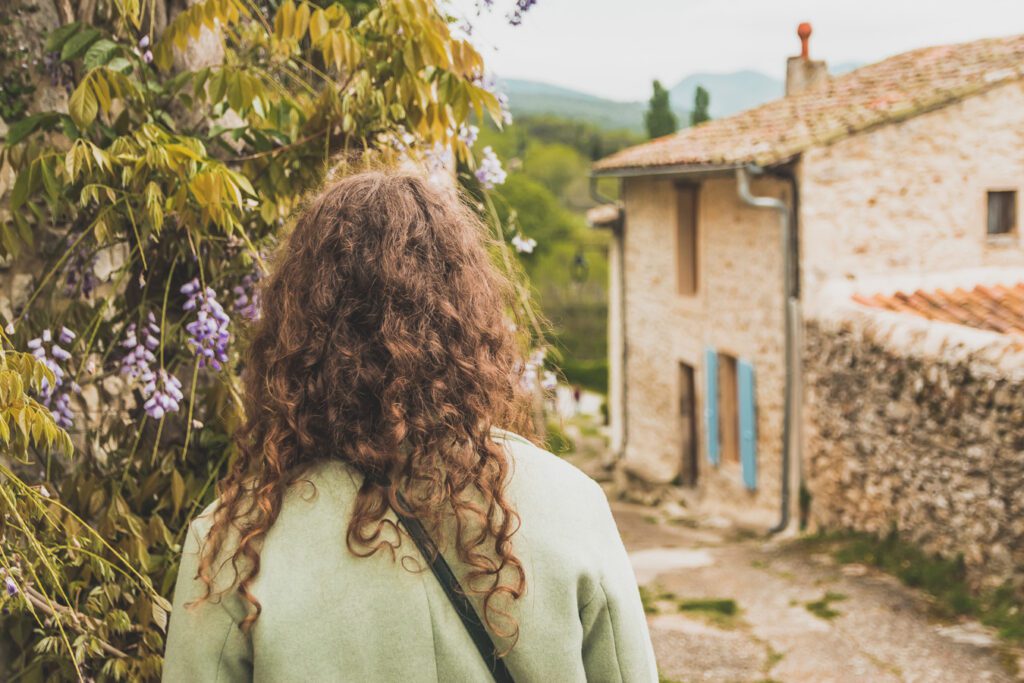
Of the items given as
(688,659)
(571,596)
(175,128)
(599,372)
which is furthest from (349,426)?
(599,372)

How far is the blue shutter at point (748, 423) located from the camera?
10.2 m

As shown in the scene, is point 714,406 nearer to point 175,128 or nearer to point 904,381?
point 904,381

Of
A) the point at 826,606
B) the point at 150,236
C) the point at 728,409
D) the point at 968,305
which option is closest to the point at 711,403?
the point at 728,409

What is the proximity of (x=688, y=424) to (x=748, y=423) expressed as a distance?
250 cm

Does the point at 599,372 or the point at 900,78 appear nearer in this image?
the point at 900,78

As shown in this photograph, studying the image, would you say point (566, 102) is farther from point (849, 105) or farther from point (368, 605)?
point (368, 605)

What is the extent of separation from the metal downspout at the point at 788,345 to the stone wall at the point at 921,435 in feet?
0.74

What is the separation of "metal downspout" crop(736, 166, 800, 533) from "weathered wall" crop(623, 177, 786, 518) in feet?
0.78

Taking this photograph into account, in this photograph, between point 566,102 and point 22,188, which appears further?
point 566,102

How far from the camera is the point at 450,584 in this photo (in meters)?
1.30

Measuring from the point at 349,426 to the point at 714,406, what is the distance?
34.3ft

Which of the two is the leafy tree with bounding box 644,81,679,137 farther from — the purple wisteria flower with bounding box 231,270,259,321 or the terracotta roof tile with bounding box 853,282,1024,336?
the purple wisteria flower with bounding box 231,270,259,321

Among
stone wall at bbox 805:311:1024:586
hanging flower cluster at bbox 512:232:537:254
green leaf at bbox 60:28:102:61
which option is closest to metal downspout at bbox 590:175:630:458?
stone wall at bbox 805:311:1024:586

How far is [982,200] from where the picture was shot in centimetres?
971
